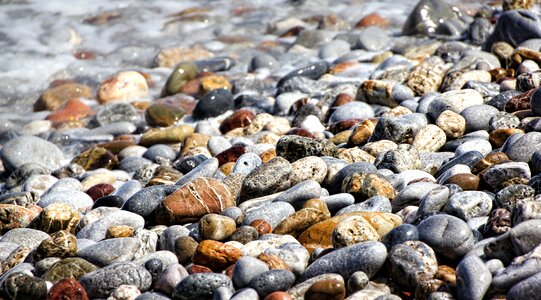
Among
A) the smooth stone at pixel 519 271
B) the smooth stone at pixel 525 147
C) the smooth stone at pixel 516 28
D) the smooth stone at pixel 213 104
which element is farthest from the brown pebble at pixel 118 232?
the smooth stone at pixel 516 28

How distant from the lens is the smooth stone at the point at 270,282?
3.12 m

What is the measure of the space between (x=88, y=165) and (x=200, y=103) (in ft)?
4.01

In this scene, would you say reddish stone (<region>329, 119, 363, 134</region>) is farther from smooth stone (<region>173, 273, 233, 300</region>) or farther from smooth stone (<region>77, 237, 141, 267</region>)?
smooth stone (<region>173, 273, 233, 300</region>)

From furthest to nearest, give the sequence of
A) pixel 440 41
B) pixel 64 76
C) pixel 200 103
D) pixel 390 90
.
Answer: pixel 64 76
pixel 440 41
pixel 200 103
pixel 390 90

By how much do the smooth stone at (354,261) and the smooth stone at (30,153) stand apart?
3.67 metres

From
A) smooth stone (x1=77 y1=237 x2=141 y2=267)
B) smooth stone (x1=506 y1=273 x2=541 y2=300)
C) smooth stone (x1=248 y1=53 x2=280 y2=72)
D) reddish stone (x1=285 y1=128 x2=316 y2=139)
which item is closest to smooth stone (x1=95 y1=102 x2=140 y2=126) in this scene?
smooth stone (x1=248 y1=53 x2=280 y2=72)

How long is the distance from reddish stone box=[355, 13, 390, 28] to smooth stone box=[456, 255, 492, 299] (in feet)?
21.3

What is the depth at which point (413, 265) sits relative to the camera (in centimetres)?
309


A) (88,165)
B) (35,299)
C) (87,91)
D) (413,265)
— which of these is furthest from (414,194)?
(87,91)

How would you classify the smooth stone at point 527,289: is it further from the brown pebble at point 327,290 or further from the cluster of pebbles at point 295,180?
the brown pebble at point 327,290

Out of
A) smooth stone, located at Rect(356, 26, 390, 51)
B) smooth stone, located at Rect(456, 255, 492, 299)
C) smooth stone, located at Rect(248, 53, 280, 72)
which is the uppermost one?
smooth stone, located at Rect(456, 255, 492, 299)

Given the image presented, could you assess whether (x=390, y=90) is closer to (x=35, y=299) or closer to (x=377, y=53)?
(x=377, y=53)

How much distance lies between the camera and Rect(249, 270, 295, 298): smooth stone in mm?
3121

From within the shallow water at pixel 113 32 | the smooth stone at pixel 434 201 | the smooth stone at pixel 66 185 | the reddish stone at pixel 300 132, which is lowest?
the shallow water at pixel 113 32
